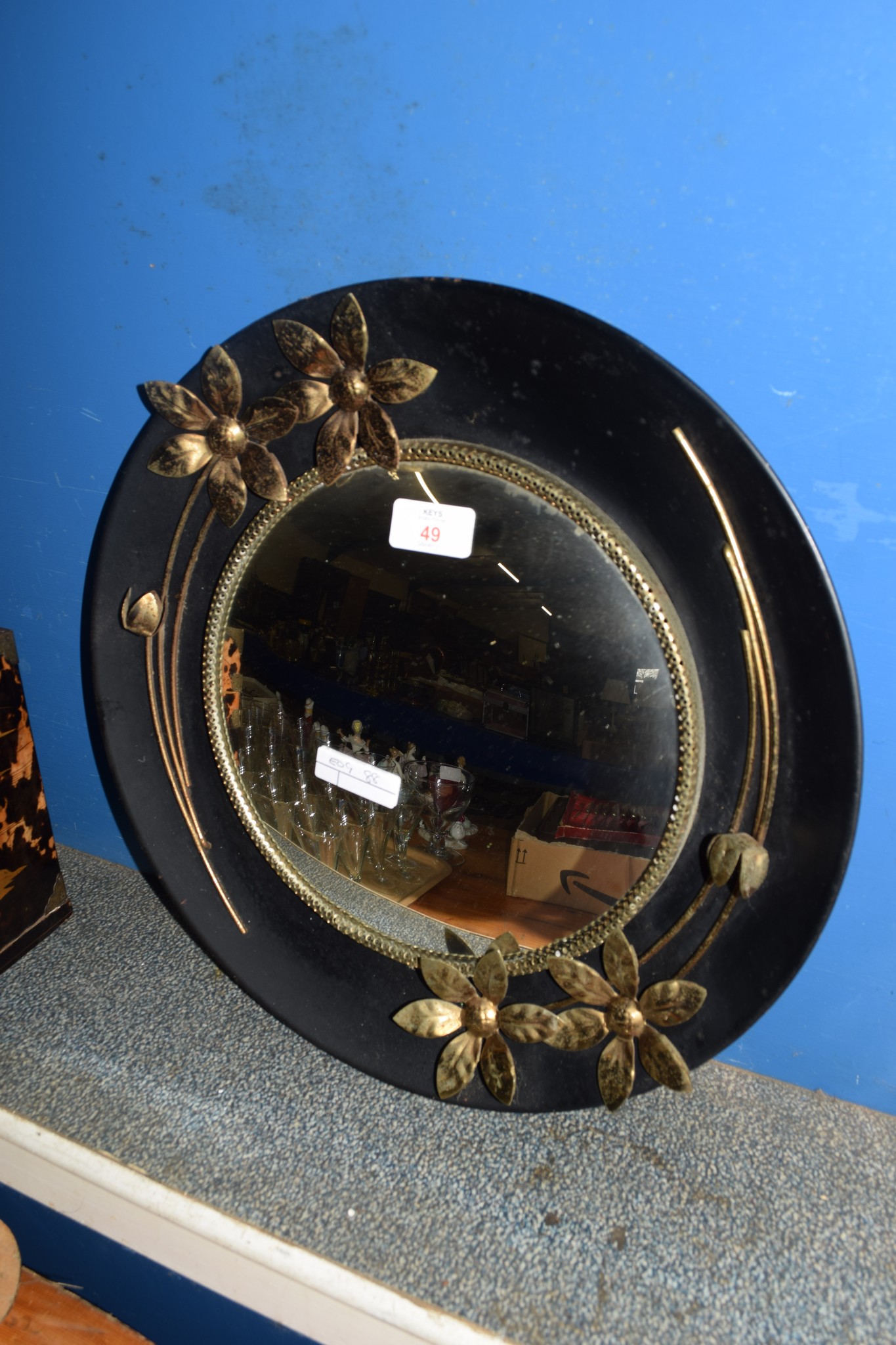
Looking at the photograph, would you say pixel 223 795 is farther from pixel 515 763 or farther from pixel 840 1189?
pixel 840 1189

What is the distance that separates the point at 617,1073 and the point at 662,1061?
0.05 metres

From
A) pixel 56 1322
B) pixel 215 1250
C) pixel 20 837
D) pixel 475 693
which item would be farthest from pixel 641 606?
pixel 56 1322

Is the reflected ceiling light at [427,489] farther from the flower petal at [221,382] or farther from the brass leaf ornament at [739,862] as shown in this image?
the brass leaf ornament at [739,862]

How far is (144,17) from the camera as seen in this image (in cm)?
79

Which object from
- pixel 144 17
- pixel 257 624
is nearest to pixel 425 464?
pixel 257 624

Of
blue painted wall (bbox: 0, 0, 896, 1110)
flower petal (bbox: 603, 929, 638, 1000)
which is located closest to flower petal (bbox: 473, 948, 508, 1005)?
flower petal (bbox: 603, 929, 638, 1000)

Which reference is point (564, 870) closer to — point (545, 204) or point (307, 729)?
point (307, 729)

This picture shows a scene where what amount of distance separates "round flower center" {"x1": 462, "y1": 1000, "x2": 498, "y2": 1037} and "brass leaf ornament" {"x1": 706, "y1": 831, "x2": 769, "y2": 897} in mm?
260

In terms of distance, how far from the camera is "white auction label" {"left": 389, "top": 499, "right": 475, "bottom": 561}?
0.70 meters

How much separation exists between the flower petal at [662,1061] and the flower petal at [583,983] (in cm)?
5

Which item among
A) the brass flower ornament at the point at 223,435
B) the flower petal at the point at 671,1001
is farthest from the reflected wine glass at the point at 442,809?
the brass flower ornament at the point at 223,435

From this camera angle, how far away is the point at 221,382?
74 centimetres

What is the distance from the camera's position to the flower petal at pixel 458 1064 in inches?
30.1

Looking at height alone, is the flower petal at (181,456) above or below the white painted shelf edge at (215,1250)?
above
